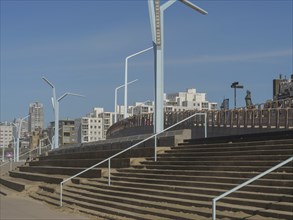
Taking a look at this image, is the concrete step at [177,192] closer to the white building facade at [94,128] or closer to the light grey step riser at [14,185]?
the light grey step riser at [14,185]

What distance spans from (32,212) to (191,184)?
233 inches

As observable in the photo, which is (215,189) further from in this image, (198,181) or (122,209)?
(122,209)

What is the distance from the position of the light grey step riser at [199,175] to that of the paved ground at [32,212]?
115 inches

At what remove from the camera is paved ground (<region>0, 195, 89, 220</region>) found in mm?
16055

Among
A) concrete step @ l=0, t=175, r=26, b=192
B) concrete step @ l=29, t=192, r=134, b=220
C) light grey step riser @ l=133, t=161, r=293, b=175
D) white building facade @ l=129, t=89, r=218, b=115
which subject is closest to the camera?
light grey step riser @ l=133, t=161, r=293, b=175

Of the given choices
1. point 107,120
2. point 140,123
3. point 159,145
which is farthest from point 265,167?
point 107,120

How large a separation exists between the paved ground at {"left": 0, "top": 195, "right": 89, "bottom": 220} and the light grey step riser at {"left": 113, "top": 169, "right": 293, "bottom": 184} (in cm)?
293

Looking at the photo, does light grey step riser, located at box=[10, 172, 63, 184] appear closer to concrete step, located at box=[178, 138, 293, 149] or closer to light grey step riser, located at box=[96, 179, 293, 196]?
concrete step, located at box=[178, 138, 293, 149]

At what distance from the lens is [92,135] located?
104 meters

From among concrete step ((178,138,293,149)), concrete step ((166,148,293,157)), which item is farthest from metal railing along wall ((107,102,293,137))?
concrete step ((166,148,293,157))

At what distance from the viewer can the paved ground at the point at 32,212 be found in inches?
632

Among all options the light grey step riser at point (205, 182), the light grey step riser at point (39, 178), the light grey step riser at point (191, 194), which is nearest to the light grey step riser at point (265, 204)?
the light grey step riser at point (191, 194)

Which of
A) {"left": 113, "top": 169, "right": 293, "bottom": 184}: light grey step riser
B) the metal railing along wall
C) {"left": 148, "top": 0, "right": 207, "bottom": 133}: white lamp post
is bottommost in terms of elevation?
{"left": 113, "top": 169, "right": 293, "bottom": 184}: light grey step riser

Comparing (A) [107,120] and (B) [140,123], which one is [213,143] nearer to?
(B) [140,123]
